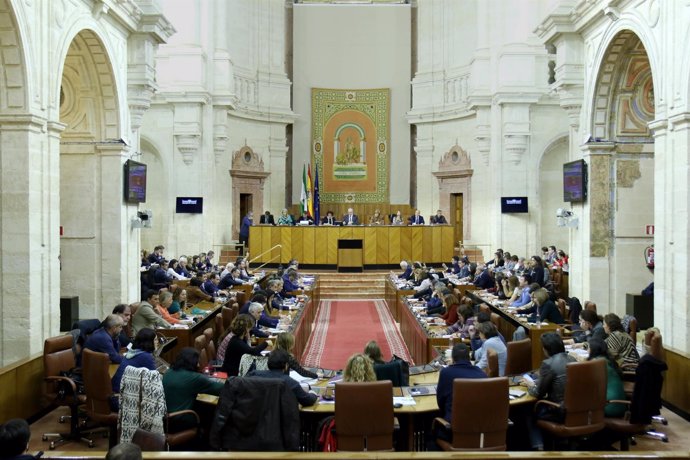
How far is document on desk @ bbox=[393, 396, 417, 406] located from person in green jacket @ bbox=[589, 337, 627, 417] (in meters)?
1.71

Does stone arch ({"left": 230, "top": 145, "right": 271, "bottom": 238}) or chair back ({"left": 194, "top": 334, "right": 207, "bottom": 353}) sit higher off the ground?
stone arch ({"left": 230, "top": 145, "right": 271, "bottom": 238})

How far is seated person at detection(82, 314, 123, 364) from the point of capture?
23.6ft

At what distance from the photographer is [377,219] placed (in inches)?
941

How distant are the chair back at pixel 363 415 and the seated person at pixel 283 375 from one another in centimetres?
36

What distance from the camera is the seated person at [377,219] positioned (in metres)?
23.8

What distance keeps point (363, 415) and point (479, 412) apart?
34.3 inches

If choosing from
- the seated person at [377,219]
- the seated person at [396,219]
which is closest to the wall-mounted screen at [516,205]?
the seated person at [396,219]

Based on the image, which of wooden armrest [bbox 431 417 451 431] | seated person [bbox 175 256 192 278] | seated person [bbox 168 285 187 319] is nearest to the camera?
wooden armrest [bbox 431 417 451 431]

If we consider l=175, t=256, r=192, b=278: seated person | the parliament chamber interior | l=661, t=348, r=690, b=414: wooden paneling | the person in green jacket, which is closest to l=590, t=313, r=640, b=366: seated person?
the parliament chamber interior

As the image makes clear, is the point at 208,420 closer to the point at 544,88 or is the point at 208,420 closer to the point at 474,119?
the point at 544,88

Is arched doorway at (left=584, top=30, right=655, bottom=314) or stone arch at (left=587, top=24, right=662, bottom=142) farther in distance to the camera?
arched doorway at (left=584, top=30, right=655, bottom=314)

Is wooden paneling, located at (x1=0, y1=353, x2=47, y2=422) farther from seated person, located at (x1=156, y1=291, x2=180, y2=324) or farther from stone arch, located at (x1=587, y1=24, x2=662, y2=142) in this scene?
stone arch, located at (x1=587, y1=24, x2=662, y2=142)

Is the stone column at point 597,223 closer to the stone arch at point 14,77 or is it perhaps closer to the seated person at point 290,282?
the seated person at point 290,282

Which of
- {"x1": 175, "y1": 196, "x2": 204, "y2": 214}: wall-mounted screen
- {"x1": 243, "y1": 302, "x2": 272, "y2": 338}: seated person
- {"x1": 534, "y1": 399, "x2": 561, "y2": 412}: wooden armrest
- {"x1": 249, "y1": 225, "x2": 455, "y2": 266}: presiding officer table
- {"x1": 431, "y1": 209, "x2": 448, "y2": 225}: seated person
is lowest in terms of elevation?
{"x1": 534, "y1": 399, "x2": 561, "y2": 412}: wooden armrest
